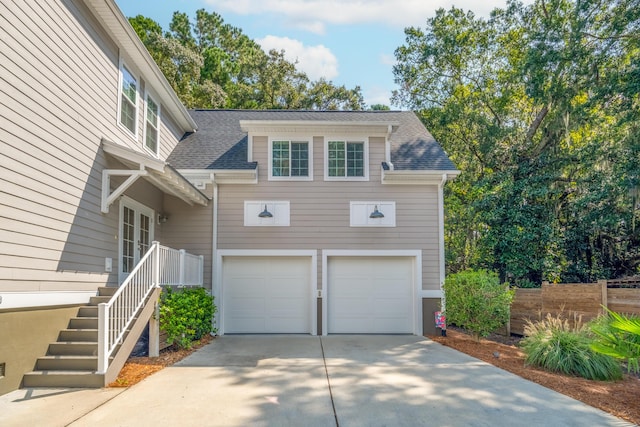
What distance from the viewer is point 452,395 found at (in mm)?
5086

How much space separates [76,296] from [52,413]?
2.25 m

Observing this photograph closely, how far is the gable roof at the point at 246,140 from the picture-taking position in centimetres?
1050

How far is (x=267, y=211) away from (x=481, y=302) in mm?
5010

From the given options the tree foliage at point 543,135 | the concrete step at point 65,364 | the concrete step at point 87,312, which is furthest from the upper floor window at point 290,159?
the concrete step at point 65,364

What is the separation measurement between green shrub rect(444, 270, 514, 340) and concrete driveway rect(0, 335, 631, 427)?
1.65 m

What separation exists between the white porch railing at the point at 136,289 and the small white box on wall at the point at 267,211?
177cm

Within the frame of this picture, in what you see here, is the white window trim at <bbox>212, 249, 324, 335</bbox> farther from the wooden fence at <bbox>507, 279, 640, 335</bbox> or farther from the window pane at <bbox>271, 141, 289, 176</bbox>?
the wooden fence at <bbox>507, 279, 640, 335</bbox>

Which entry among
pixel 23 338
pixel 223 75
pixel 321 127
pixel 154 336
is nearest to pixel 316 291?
pixel 321 127

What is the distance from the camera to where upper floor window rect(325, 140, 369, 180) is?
10555mm

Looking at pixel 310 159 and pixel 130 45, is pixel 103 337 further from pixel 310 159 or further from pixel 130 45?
pixel 310 159

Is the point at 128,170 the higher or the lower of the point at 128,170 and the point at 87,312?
the higher

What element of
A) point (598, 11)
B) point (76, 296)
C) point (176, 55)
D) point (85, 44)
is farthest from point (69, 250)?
point (176, 55)

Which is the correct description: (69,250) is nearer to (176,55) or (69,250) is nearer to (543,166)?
(543,166)

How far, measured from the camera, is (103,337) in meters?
5.19
